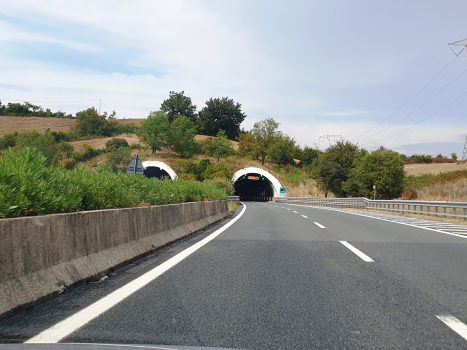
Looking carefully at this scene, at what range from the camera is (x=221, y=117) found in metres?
116

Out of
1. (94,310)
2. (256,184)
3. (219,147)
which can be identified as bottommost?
(94,310)

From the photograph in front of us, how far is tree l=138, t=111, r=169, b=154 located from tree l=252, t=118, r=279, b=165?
788 inches

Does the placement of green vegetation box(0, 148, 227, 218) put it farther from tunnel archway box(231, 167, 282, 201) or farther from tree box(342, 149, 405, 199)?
tunnel archway box(231, 167, 282, 201)

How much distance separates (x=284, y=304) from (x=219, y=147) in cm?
7485

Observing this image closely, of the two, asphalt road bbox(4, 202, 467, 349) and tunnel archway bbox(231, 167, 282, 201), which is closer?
asphalt road bbox(4, 202, 467, 349)

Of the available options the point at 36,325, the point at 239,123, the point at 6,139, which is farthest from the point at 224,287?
the point at 239,123

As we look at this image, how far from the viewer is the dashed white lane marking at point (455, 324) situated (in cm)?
327

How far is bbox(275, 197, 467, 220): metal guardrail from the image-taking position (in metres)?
17.3

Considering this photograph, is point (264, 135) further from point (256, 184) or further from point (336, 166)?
point (336, 166)

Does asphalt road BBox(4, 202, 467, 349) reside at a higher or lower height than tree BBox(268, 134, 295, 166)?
lower

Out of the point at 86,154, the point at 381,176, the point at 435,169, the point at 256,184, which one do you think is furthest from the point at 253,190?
the point at 381,176

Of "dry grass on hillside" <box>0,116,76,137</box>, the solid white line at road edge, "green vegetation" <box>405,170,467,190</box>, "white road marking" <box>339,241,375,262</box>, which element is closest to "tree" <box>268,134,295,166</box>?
"green vegetation" <box>405,170,467,190</box>

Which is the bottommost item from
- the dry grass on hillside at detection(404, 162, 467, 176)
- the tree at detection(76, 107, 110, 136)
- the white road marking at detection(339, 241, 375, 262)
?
the white road marking at detection(339, 241, 375, 262)

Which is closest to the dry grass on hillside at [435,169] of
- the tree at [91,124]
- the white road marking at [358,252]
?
the white road marking at [358,252]
